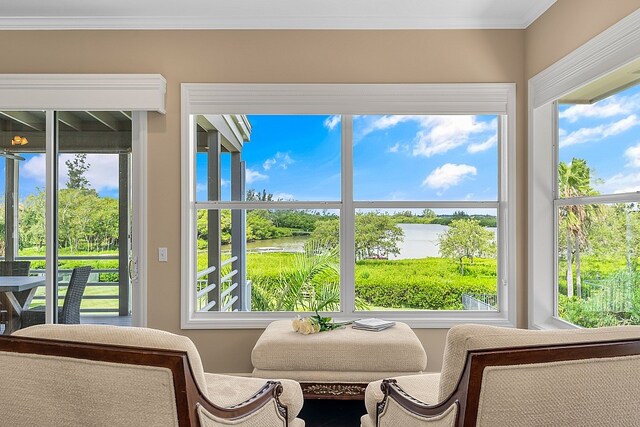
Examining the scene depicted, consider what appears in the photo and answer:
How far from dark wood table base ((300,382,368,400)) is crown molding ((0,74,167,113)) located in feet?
7.39

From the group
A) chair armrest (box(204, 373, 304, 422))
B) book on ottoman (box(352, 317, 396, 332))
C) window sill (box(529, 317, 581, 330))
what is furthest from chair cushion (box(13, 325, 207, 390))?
window sill (box(529, 317, 581, 330))

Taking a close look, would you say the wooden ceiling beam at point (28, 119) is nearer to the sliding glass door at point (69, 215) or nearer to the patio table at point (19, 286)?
the sliding glass door at point (69, 215)

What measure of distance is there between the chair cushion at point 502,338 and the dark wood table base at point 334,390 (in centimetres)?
127

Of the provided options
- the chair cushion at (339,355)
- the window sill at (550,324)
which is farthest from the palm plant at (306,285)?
the window sill at (550,324)

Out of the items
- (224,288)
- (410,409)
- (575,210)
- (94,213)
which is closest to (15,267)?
(94,213)

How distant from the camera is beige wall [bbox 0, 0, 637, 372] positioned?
349cm

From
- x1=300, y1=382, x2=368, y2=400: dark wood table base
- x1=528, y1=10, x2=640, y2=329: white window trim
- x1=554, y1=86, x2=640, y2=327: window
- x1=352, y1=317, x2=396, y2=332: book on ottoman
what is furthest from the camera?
x1=528, y1=10, x2=640, y2=329: white window trim

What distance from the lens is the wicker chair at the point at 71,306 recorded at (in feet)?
11.5

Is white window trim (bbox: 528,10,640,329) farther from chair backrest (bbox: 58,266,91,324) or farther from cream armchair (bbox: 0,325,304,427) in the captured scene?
chair backrest (bbox: 58,266,91,324)

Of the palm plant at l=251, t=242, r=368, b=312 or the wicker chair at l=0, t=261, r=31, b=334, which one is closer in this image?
the wicker chair at l=0, t=261, r=31, b=334

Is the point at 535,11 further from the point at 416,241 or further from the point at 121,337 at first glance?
the point at 121,337

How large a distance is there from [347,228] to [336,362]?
3.86 ft

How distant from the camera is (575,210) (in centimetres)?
306

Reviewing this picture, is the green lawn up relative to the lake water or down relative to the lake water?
down
